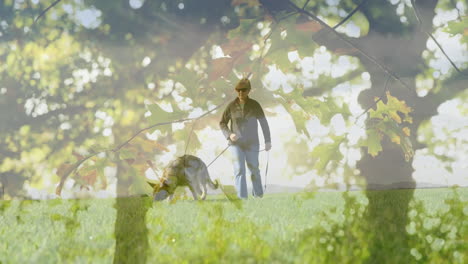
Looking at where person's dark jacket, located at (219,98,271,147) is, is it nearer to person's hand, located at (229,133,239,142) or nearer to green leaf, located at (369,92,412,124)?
person's hand, located at (229,133,239,142)

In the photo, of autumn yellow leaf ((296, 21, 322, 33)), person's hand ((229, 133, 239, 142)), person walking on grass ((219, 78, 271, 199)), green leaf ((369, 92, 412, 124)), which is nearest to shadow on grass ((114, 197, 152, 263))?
person walking on grass ((219, 78, 271, 199))

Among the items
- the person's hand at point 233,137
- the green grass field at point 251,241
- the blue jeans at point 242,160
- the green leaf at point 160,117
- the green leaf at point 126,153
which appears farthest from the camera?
the blue jeans at point 242,160

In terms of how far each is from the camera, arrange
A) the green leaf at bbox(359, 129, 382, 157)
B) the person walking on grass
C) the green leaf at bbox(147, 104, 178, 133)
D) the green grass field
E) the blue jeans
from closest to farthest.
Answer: the green leaf at bbox(147, 104, 178, 133), the green grass field, the green leaf at bbox(359, 129, 382, 157), the person walking on grass, the blue jeans

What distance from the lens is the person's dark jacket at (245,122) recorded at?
5.52 m

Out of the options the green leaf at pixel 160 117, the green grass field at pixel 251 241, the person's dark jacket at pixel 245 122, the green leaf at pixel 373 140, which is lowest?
the green grass field at pixel 251 241

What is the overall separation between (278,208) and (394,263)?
3123 mm

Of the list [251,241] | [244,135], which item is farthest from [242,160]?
[251,241]

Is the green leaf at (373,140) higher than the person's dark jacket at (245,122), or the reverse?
the person's dark jacket at (245,122)

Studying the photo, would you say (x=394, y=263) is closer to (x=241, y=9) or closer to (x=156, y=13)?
(x=241, y=9)

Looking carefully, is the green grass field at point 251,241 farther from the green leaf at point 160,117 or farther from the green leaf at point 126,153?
the green leaf at point 160,117

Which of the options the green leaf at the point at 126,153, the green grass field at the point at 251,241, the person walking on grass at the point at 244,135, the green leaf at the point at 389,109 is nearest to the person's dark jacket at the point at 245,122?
the person walking on grass at the point at 244,135

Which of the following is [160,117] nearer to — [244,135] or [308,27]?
[308,27]

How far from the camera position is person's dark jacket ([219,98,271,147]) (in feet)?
18.1

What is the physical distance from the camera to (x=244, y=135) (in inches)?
236
